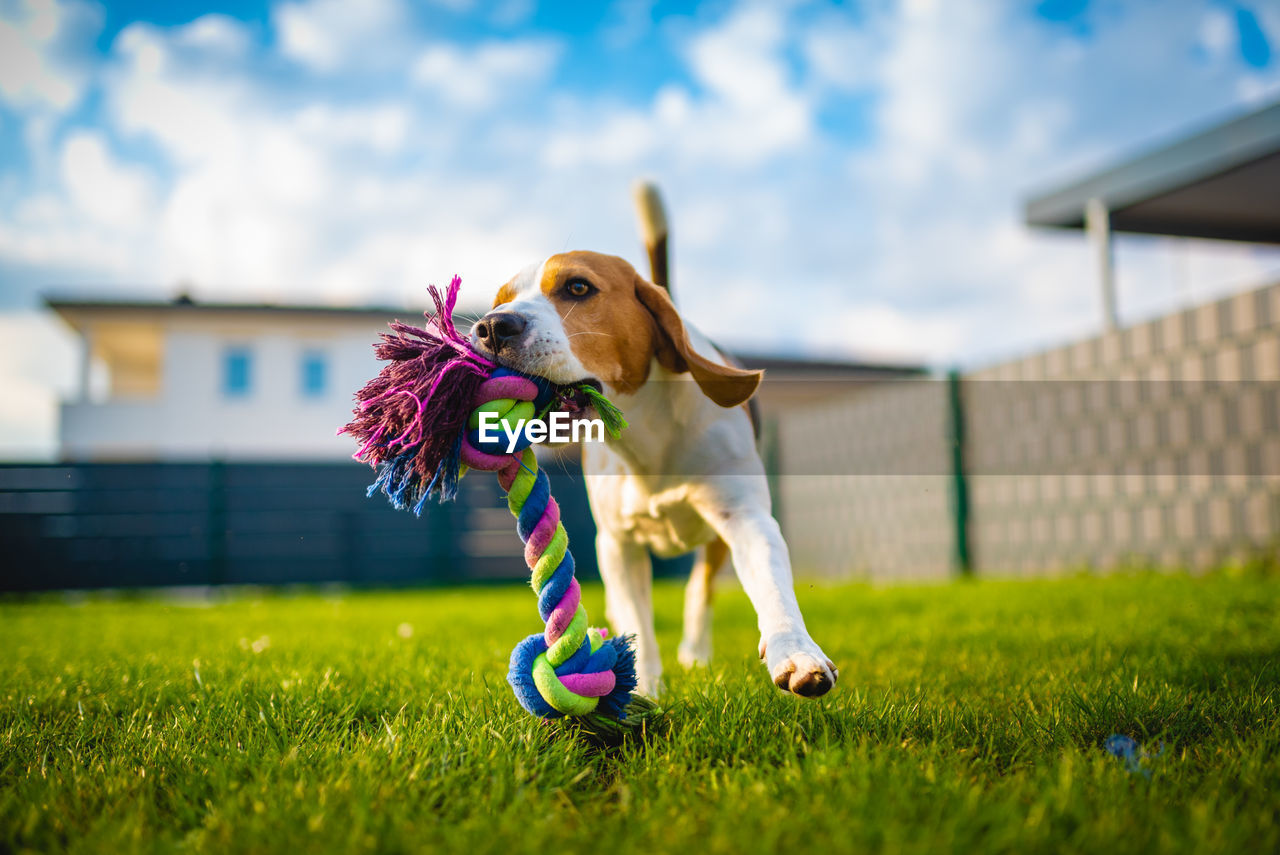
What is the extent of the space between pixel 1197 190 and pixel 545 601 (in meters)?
10.1

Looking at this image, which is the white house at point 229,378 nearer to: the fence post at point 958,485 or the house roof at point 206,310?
the house roof at point 206,310

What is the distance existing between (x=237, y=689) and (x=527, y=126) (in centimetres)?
773

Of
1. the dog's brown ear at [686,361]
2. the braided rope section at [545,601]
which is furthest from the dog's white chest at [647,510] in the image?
the braided rope section at [545,601]

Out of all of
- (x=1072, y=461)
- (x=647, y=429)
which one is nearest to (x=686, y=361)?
(x=647, y=429)

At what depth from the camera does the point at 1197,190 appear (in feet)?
30.5

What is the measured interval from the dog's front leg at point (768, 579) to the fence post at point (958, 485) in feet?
21.6

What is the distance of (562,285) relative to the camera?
7.44 feet

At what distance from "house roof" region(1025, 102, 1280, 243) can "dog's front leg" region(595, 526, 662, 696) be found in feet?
27.0

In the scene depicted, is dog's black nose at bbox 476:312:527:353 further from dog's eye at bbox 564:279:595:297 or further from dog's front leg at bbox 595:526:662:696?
dog's front leg at bbox 595:526:662:696

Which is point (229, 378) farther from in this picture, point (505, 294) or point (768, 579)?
point (768, 579)

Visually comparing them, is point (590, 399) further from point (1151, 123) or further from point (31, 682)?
point (1151, 123)

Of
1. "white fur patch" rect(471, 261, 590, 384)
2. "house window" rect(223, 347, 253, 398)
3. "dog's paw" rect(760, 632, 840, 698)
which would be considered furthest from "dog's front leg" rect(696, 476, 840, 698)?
"house window" rect(223, 347, 253, 398)

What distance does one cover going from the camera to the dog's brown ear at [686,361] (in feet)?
7.63

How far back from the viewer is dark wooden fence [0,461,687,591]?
9.72 m
